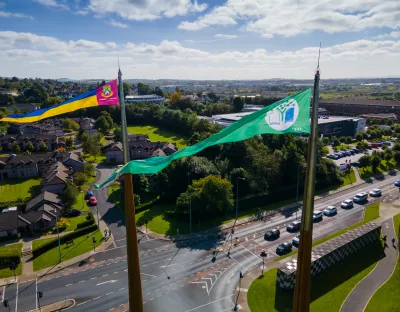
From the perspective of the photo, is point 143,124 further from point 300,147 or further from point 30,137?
point 300,147

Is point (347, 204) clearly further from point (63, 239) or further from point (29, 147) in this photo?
point (29, 147)

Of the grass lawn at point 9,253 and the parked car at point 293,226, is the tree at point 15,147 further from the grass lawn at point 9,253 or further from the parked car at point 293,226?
the parked car at point 293,226

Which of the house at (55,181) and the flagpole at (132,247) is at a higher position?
the flagpole at (132,247)

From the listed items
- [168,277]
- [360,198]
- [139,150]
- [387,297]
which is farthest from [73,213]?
[360,198]

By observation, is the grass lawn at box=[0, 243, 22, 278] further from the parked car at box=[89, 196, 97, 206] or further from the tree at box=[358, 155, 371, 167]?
the tree at box=[358, 155, 371, 167]

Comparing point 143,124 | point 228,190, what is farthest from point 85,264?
point 143,124

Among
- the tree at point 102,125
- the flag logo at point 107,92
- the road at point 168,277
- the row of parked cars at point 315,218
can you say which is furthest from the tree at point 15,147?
the flag logo at point 107,92
